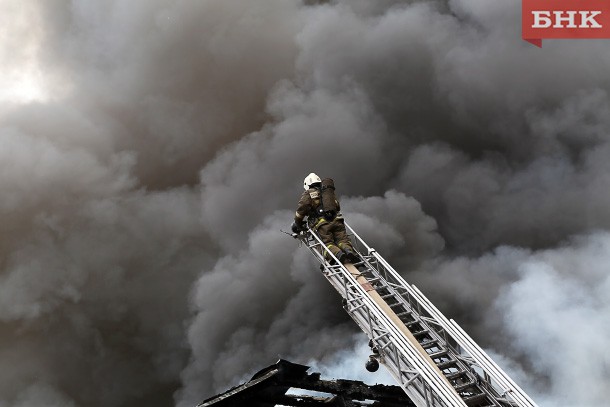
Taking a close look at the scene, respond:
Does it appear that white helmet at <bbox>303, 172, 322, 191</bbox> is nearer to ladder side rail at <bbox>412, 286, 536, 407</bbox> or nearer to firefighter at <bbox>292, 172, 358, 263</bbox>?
firefighter at <bbox>292, 172, 358, 263</bbox>

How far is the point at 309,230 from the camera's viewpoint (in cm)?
1318

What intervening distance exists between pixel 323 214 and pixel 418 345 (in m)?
4.78

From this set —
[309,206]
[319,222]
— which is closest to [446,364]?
[319,222]

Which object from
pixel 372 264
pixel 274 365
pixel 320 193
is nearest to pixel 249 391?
pixel 274 365

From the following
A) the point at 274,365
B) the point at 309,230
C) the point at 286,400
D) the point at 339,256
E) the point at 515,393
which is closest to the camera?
the point at 515,393

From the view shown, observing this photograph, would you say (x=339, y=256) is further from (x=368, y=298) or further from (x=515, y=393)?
(x=515, y=393)

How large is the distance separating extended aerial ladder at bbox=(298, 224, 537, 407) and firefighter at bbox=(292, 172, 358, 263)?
3.07 feet

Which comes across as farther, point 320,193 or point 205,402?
point 320,193

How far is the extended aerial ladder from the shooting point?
8398 millimetres

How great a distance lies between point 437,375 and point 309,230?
5.74 m

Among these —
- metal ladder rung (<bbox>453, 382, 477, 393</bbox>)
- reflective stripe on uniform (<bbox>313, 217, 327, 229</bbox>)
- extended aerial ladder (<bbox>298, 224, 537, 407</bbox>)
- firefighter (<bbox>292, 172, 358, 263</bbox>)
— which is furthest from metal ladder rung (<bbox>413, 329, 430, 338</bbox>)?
reflective stripe on uniform (<bbox>313, 217, 327, 229</bbox>)

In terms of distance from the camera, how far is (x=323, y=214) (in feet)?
43.3

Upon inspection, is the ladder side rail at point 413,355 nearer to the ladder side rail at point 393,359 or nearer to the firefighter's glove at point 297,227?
the ladder side rail at point 393,359

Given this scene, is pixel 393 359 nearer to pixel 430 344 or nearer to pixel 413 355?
pixel 413 355
